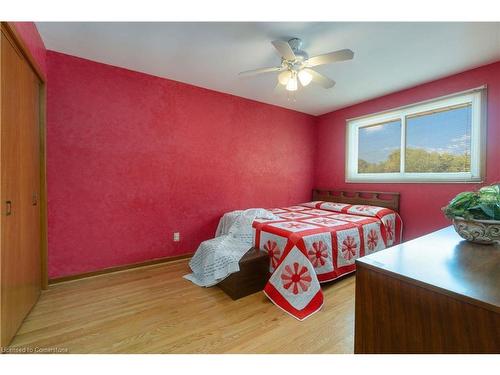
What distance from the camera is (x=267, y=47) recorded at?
2.09 meters

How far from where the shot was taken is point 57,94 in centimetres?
223

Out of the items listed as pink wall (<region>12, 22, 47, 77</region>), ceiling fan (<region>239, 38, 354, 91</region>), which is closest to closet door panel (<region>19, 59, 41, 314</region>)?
pink wall (<region>12, 22, 47, 77</region>)

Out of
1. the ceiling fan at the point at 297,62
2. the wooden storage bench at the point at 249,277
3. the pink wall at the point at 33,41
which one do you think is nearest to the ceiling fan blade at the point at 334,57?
the ceiling fan at the point at 297,62

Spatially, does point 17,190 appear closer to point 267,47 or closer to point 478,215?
point 267,47

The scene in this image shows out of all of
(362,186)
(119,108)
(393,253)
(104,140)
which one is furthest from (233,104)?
(393,253)

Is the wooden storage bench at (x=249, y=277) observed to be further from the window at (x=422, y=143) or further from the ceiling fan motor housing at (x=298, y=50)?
the window at (x=422, y=143)

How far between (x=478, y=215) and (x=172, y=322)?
78.0 inches

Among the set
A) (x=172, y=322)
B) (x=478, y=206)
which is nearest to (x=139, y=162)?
(x=172, y=322)

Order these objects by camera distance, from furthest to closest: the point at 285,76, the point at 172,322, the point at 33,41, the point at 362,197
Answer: the point at 362,197 < the point at 285,76 < the point at 33,41 < the point at 172,322

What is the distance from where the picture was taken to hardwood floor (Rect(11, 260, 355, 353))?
144 centimetres

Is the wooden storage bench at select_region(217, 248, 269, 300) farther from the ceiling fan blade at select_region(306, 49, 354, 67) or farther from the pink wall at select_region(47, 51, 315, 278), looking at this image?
the ceiling fan blade at select_region(306, 49, 354, 67)

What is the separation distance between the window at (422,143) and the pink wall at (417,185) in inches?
3.4

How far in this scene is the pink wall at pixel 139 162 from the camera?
2275 millimetres
